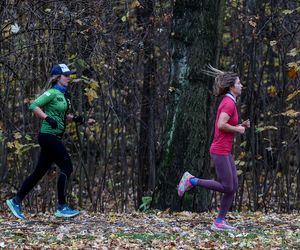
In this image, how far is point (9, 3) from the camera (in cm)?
1134

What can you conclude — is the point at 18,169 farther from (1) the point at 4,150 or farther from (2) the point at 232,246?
(2) the point at 232,246

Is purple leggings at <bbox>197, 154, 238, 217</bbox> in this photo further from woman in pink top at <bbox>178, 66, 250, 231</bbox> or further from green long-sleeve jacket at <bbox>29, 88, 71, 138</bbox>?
green long-sleeve jacket at <bbox>29, 88, 71, 138</bbox>

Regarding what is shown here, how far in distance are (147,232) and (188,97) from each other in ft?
8.63

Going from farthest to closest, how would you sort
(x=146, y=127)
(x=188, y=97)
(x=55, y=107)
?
(x=146, y=127)
(x=188, y=97)
(x=55, y=107)

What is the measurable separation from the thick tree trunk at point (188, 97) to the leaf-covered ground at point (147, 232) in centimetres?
56

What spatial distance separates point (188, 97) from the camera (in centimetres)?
1009

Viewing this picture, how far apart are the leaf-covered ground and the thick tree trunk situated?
0.56 m

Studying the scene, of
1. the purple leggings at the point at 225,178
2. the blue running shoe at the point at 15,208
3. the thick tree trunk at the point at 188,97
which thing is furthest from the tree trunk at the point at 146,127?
the purple leggings at the point at 225,178

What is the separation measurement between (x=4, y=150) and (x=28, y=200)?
1.43 metres

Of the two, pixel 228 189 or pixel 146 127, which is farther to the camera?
pixel 146 127

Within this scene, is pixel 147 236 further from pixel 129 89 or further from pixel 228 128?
pixel 129 89

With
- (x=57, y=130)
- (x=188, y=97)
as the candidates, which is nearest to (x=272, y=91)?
(x=188, y=97)

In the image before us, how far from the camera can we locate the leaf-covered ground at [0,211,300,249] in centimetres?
728

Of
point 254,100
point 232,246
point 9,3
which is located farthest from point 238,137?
point 232,246
